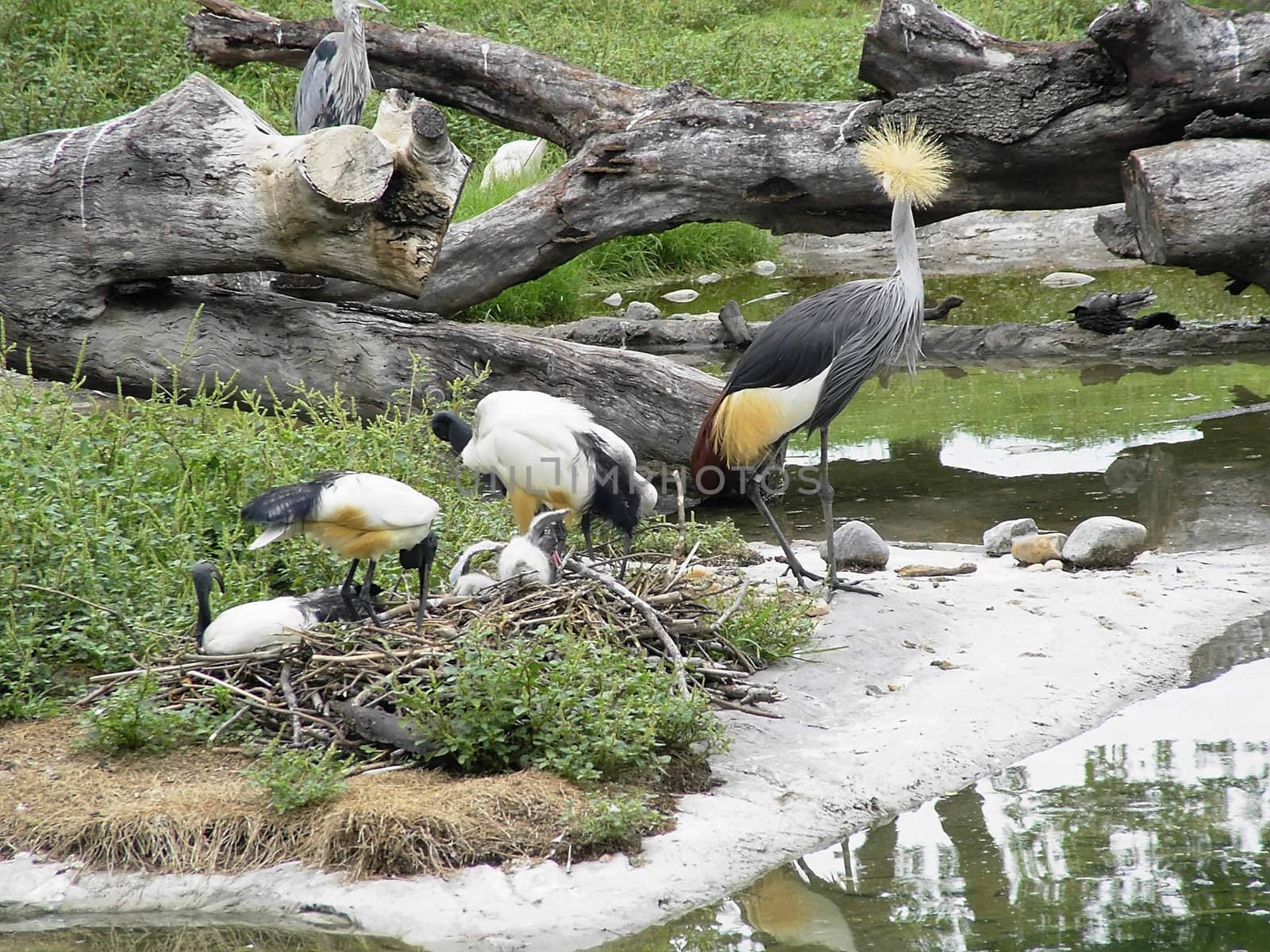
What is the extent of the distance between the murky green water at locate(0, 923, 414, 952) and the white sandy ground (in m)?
0.05

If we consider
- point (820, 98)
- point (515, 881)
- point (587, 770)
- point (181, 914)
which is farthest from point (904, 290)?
point (820, 98)

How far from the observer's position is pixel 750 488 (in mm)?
6340

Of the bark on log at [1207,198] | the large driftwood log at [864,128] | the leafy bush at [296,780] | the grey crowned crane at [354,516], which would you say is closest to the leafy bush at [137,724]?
the leafy bush at [296,780]

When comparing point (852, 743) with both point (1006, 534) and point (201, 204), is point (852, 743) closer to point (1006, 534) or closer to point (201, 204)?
point (1006, 534)

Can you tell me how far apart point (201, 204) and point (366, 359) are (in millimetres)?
1165

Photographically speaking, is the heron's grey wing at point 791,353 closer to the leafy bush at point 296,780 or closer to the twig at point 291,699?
the twig at point 291,699

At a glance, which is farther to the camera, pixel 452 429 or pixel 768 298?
pixel 768 298

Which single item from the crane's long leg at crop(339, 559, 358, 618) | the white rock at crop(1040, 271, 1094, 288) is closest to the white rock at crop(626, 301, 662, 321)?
the white rock at crop(1040, 271, 1094, 288)

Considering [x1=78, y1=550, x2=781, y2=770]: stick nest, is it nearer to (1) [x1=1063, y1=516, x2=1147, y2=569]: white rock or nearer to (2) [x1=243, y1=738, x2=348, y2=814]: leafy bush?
(2) [x1=243, y1=738, x2=348, y2=814]: leafy bush

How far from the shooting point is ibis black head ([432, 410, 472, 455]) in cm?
552

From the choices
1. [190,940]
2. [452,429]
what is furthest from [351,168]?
[190,940]

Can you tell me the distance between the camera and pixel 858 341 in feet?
19.7

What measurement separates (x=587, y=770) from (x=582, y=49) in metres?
14.2

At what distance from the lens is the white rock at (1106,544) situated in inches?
241
